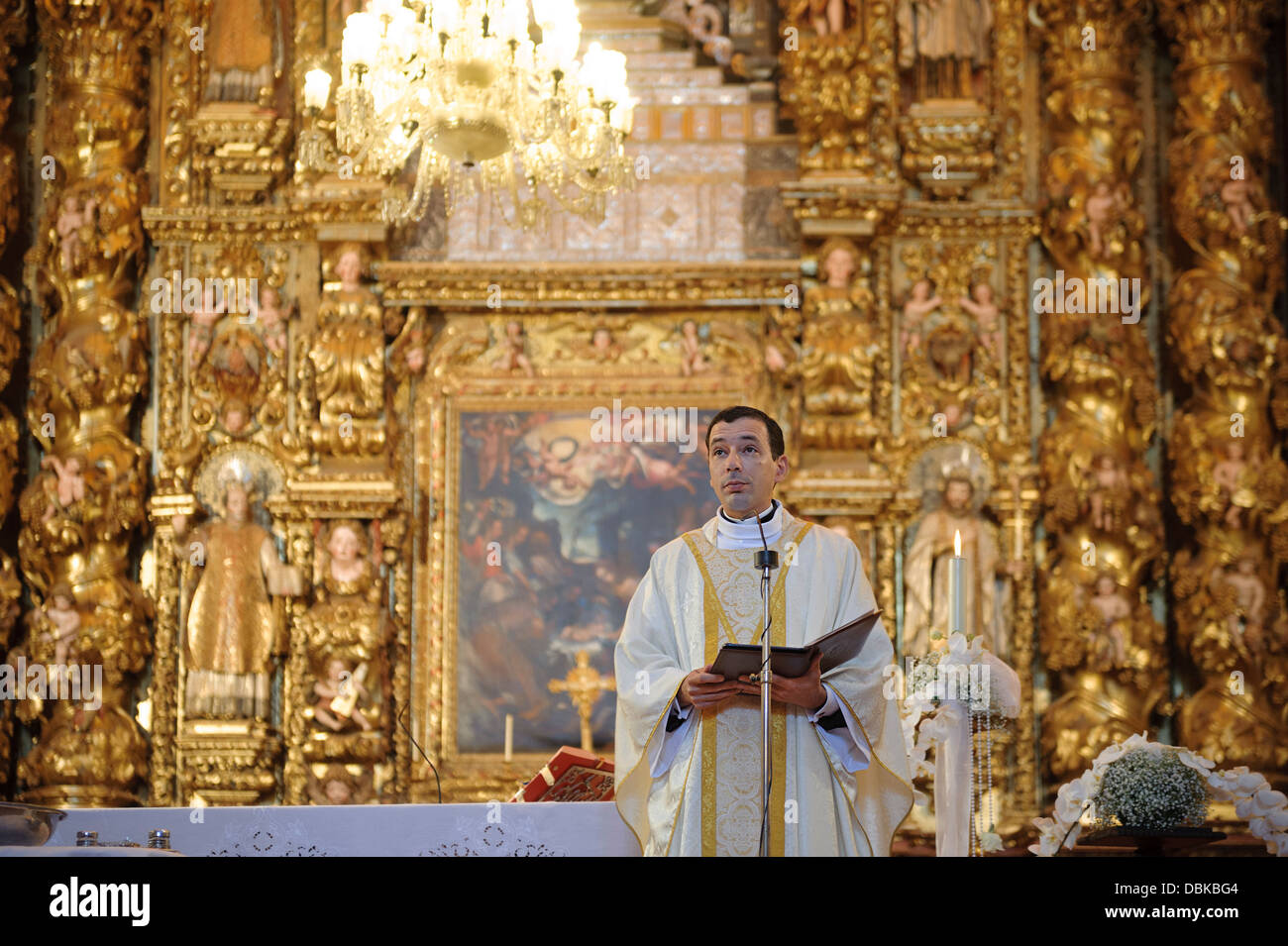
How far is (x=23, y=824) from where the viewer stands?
507cm

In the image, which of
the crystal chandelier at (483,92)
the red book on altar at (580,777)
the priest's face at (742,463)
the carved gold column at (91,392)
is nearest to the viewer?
the priest's face at (742,463)

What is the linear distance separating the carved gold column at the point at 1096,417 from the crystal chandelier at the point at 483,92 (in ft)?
10.2

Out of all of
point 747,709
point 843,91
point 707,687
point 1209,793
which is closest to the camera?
point 707,687

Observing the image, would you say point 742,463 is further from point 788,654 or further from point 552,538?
point 552,538

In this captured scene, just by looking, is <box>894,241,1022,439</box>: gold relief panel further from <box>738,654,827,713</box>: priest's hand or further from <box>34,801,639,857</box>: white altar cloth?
<box>738,654,827,713</box>: priest's hand

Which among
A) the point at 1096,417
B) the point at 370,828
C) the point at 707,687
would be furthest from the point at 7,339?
the point at 707,687

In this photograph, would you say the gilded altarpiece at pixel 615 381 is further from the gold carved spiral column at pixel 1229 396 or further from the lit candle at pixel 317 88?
the lit candle at pixel 317 88

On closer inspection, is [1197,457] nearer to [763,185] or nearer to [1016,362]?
[1016,362]

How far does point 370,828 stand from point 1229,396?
5805 millimetres

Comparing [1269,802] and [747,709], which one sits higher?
[747,709]

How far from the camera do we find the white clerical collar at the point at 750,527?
5.25m

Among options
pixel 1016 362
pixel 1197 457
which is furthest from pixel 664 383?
pixel 1197 457

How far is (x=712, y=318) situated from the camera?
10.9 meters

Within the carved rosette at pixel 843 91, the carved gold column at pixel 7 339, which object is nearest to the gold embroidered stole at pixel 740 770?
the carved rosette at pixel 843 91
